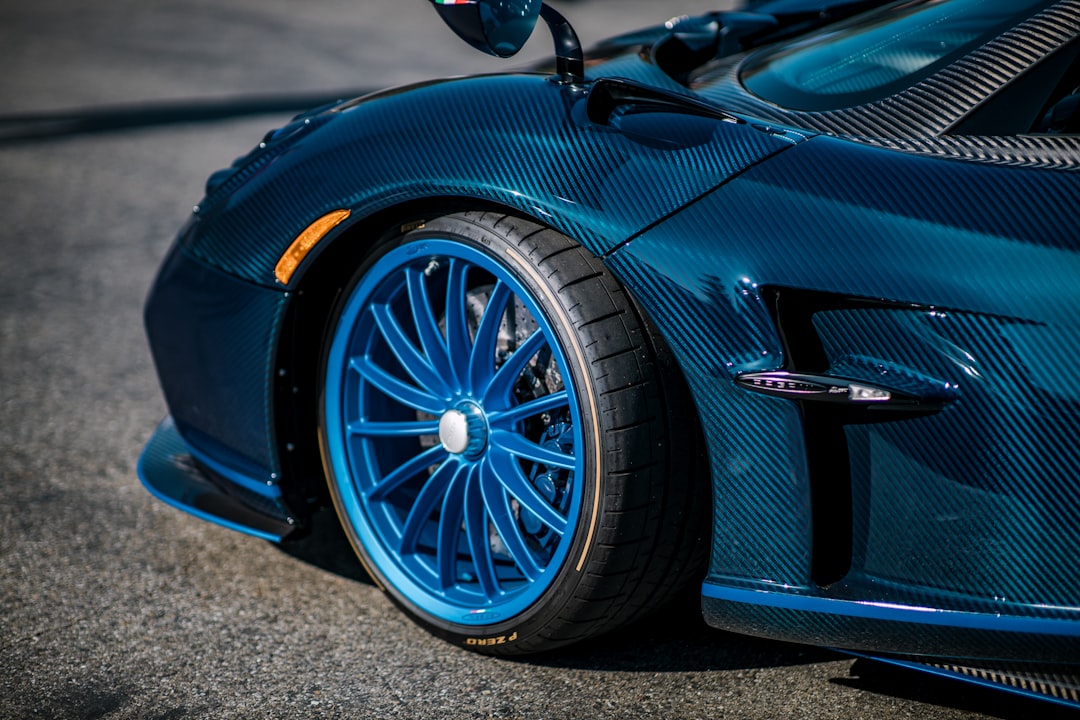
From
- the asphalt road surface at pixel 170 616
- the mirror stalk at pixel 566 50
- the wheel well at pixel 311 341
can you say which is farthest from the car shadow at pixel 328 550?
the mirror stalk at pixel 566 50

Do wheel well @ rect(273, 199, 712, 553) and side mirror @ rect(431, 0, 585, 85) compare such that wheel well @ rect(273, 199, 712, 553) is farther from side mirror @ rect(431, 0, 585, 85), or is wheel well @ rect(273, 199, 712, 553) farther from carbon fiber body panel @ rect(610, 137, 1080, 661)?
carbon fiber body panel @ rect(610, 137, 1080, 661)

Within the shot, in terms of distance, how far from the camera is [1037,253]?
64.3 inches

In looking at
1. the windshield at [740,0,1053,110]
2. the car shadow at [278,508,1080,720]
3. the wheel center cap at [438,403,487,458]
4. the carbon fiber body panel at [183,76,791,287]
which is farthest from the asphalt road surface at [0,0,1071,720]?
the windshield at [740,0,1053,110]

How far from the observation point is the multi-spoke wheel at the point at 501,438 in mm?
1929

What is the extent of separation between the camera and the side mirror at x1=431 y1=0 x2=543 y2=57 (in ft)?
6.35

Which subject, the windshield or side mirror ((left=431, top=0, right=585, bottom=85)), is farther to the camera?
the windshield

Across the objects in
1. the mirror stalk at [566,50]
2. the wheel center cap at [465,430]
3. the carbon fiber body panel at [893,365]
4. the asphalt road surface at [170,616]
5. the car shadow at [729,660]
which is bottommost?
the asphalt road surface at [170,616]

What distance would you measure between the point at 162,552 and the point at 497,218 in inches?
49.9

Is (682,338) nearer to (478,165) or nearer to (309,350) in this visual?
(478,165)

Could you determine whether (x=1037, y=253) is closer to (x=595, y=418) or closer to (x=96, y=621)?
(x=595, y=418)

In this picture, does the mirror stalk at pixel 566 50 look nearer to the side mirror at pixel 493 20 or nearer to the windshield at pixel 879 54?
the side mirror at pixel 493 20

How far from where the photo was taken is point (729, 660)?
222 centimetres

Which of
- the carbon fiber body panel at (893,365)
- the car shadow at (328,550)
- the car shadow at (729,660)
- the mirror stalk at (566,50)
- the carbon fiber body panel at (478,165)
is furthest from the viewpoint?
the car shadow at (328,550)

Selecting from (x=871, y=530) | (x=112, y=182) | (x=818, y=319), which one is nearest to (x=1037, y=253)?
(x=818, y=319)
